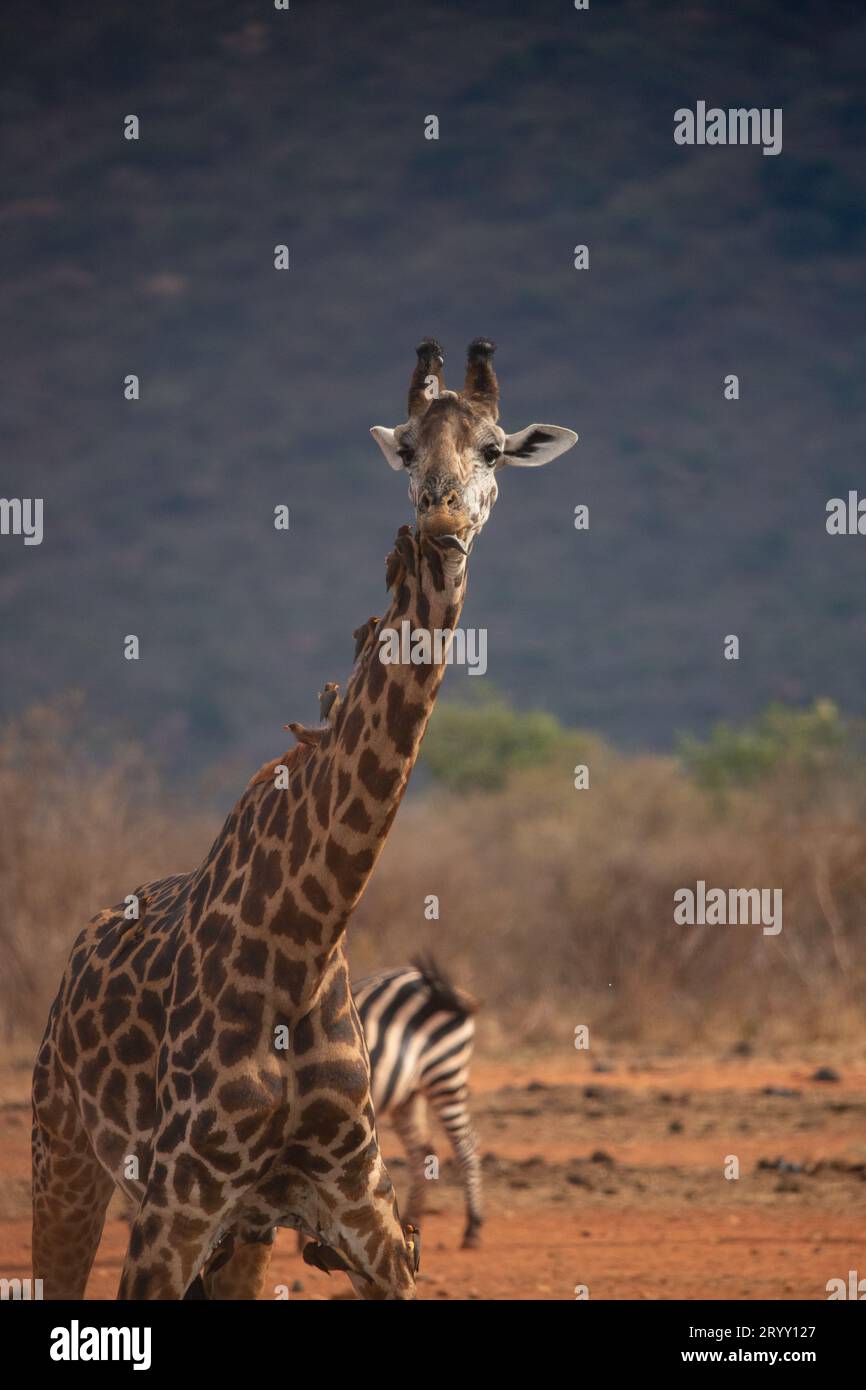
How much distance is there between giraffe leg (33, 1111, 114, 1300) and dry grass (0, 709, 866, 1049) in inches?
313

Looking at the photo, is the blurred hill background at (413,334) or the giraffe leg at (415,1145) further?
the blurred hill background at (413,334)

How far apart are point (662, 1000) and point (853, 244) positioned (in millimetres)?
45248

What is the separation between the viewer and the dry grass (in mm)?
14156

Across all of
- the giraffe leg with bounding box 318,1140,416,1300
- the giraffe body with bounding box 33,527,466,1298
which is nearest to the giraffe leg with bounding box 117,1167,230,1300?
the giraffe body with bounding box 33,527,466,1298

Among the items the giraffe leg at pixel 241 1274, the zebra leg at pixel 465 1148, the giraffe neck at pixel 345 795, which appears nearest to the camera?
the giraffe neck at pixel 345 795

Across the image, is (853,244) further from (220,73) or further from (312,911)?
(312,911)

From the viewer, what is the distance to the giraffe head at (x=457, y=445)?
13.8 ft

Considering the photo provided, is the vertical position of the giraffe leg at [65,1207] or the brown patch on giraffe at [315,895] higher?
the brown patch on giraffe at [315,895]

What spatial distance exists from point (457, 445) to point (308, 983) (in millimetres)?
1543

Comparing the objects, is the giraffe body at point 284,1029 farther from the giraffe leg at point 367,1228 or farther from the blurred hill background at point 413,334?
the blurred hill background at point 413,334

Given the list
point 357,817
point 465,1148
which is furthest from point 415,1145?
point 357,817

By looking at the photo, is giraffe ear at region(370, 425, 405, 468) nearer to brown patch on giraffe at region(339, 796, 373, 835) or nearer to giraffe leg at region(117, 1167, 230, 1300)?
brown patch on giraffe at region(339, 796, 373, 835)

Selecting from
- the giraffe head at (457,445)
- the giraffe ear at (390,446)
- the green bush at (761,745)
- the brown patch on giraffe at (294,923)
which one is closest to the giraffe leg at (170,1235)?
the brown patch on giraffe at (294,923)

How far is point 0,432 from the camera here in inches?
2093
